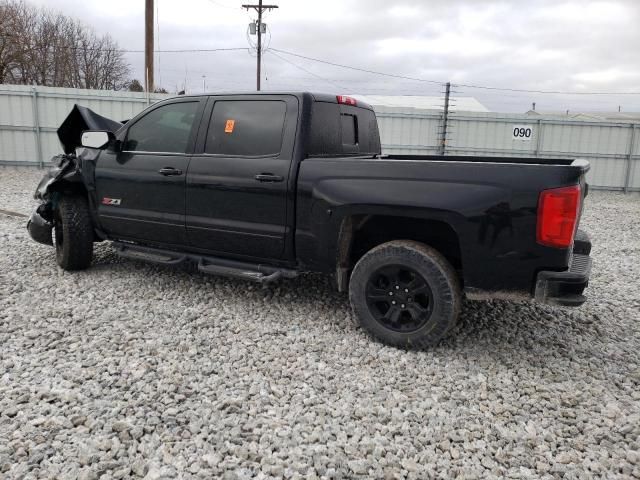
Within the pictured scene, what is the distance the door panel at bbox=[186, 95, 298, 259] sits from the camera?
13.4 feet

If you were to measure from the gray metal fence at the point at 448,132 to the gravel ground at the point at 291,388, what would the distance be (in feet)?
39.0

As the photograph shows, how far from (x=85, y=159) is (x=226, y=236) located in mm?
1892

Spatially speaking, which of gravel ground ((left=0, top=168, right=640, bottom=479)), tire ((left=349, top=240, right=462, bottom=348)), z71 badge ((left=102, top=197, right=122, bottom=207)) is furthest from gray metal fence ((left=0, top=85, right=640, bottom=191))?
tire ((left=349, top=240, right=462, bottom=348))

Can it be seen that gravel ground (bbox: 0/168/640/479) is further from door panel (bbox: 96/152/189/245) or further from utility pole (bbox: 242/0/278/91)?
utility pole (bbox: 242/0/278/91)

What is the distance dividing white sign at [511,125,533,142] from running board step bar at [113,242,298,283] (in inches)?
550

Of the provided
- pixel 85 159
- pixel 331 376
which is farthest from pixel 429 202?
pixel 85 159

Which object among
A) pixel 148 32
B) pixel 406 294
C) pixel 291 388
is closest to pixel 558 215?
pixel 406 294

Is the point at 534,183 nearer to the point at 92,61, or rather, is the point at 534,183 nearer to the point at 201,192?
the point at 201,192

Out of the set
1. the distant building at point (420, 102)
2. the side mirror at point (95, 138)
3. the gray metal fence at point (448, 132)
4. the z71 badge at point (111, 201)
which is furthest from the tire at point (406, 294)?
the distant building at point (420, 102)

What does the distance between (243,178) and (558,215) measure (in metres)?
2.30

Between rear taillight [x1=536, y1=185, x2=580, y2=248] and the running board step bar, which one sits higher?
rear taillight [x1=536, y1=185, x2=580, y2=248]

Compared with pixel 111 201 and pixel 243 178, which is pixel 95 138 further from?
pixel 243 178

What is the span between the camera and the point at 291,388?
3174mm

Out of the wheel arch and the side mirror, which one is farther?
the side mirror
